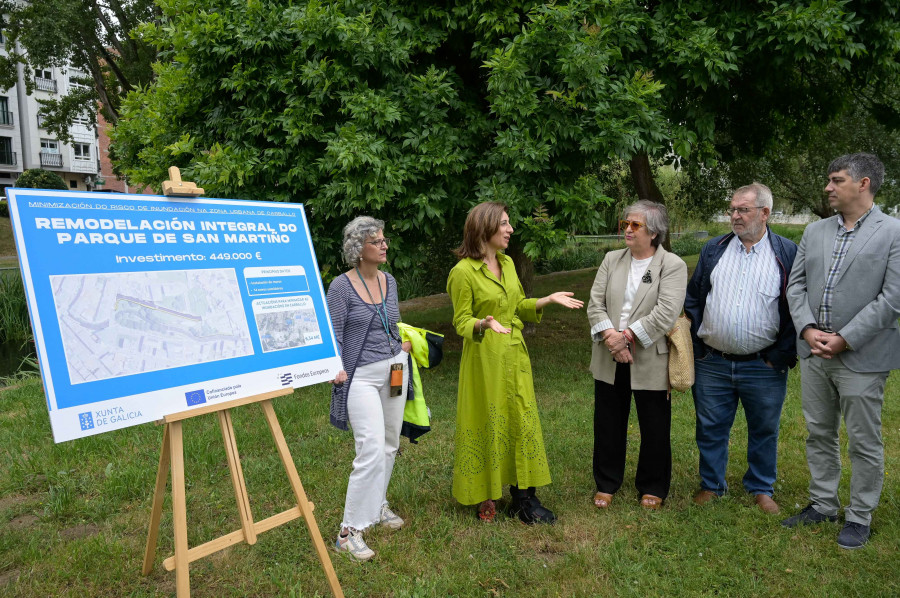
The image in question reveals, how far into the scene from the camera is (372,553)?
3.77 meters

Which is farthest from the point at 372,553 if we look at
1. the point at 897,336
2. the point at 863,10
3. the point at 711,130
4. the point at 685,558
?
the point at 863,10

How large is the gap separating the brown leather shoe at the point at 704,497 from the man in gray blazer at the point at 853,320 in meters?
0.74

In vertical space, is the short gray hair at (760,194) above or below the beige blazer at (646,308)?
above

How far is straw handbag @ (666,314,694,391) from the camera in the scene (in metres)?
4.10

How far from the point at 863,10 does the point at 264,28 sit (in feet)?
22.1

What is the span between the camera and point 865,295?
3666 mm

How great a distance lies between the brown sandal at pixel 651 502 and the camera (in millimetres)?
4321

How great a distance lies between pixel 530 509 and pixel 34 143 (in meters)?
46.8

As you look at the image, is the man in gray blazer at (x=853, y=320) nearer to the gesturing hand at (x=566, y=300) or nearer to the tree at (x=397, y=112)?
the gesturing hand at (x=566, y=300)

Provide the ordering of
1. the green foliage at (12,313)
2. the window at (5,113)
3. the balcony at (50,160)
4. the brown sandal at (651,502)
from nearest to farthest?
the brown sandal at (651,502)
the green foliage at (12,313)
the window at (5,113)
the balcony at (50,160)

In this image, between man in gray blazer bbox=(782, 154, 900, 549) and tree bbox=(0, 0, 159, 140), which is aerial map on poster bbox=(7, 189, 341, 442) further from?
tree bbox=(0, 0, 159, 140)

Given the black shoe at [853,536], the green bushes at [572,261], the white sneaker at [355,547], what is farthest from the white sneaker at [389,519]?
the green bushes at [572,261]

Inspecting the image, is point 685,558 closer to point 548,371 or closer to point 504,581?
point 504,581

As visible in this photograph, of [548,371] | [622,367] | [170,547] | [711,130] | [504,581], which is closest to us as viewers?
[504,581]
